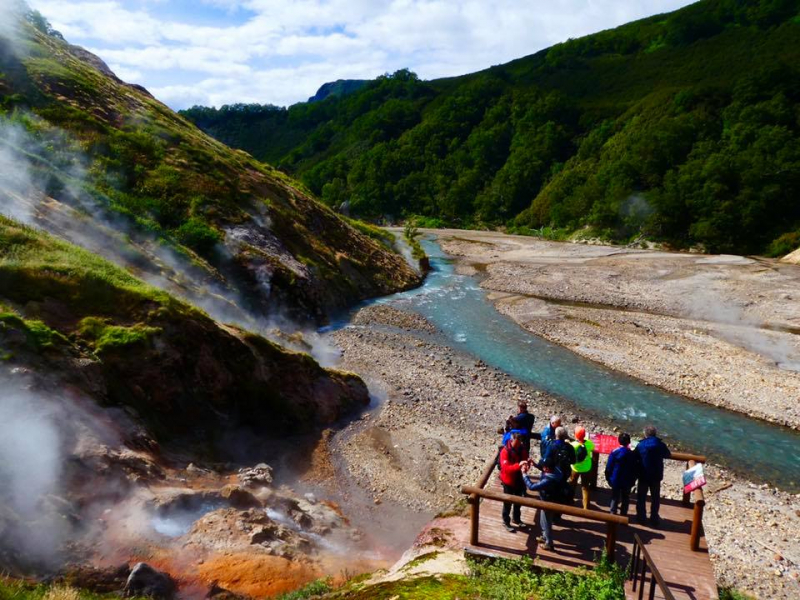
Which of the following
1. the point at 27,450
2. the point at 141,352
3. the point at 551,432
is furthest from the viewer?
the point at 141,352

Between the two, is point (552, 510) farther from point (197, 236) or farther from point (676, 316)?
point (676, 316)

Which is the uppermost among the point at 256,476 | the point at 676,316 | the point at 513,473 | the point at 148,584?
the point at 676,316

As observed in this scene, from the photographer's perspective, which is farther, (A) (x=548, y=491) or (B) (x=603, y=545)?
(A) (x=548, y=491)

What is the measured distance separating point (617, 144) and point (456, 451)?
99379 mm

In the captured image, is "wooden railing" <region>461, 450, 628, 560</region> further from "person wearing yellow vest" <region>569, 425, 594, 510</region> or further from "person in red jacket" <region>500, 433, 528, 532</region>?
"person wearing yellow vest" <region>569, 425, 594, 510</region>

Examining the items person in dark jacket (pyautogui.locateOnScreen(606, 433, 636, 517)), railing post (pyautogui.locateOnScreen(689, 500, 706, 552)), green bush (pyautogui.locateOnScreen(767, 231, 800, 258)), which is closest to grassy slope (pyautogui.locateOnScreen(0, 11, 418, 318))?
person in dark jacket (pyautogui.locateOnScreen(606, 433, 636, 517))

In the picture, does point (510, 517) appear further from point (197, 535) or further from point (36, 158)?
point (36, 158)

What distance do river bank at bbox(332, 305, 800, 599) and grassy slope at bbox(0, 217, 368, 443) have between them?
340 centimetres

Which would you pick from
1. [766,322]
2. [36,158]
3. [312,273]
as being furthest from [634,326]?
[36,158]

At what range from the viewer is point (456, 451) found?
20.1 m

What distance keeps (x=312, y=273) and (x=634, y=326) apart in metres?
24.5

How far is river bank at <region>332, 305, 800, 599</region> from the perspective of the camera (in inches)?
585

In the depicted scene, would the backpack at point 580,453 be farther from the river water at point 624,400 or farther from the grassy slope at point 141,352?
the river water at point 624,400

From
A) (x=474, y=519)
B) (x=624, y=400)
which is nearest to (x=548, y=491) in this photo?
(x=474, y=519)
